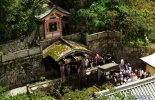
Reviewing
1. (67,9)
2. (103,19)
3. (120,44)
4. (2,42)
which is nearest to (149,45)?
(120,44)

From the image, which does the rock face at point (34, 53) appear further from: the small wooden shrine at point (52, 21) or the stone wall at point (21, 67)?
the small wooden shrine at point (52, 21)

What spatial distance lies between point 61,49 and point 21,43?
11.8ft

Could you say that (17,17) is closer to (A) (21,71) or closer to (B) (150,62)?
(A) (21,71)

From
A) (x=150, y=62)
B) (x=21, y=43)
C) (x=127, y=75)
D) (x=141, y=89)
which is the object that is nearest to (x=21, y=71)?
(x=21, y=43)

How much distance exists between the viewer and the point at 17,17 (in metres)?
30.4

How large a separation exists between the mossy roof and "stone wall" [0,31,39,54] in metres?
1.34

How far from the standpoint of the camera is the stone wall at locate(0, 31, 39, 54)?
2974cm

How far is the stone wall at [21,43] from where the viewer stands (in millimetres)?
29741

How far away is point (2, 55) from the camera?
29.3m

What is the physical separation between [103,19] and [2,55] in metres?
10.8

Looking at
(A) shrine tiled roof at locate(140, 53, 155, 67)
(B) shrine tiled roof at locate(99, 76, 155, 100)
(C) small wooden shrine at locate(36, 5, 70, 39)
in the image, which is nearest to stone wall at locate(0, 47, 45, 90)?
(C) small wooden shrine at locate(36, 5, 70, 39)

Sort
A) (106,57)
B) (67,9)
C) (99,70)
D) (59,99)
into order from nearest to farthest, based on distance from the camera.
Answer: (59,99) → (99,70) → (106,57) → (67,9)

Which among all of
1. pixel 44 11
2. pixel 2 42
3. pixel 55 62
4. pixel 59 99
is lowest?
pixel 59 99

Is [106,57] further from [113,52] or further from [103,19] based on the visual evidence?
[103,19]
